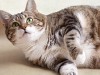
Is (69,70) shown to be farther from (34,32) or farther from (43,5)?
(43,5)

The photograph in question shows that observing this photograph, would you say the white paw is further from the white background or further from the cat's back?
the white background

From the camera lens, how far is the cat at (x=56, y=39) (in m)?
1.18

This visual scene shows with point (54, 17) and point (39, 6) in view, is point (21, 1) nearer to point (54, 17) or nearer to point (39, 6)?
point (39, 6)

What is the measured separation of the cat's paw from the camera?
115cm

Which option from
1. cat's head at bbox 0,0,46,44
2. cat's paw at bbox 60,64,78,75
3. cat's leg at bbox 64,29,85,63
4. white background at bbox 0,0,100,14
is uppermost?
white background at bbox 0,0,100,14

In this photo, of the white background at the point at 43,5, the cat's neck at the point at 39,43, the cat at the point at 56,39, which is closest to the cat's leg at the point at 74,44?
the cat at the point at 56,39

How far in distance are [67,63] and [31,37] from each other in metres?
0.20

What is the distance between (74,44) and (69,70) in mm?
119

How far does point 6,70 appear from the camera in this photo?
48.4 inches

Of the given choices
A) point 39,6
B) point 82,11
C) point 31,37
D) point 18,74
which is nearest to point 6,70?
point 18,74

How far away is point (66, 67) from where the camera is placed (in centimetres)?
118

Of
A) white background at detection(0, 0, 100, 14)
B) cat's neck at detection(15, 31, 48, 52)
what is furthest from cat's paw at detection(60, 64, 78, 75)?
white background at detection(0, 0, 100, 14)

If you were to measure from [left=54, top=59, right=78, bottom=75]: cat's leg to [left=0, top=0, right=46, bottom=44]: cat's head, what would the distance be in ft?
0.53

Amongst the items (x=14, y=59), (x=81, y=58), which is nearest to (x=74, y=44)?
(x=81, y=58)
